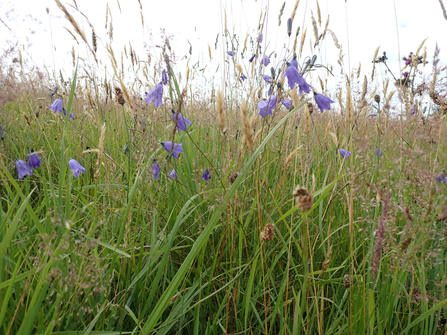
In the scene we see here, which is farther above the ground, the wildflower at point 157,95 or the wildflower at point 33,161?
the wildflower at point 157,95

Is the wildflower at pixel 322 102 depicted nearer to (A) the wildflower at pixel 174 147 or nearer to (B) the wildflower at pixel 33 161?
(A) the wildflower at pixel 174 147

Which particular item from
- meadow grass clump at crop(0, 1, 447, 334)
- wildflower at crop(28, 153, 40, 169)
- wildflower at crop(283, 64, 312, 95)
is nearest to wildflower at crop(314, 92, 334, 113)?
meadow grass clump at crop(0, 1, 447, 334)

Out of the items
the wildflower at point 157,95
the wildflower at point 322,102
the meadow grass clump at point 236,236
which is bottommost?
the meadow grass clump at point 236,236

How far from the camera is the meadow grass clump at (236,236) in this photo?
0.74 metres

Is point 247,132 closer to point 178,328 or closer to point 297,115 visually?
point 178,328

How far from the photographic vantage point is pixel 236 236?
4.07 feet

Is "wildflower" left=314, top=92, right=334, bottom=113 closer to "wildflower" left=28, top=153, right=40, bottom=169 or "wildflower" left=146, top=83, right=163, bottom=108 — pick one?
"wildflower" left=146, top=83, right=163, bottom=108

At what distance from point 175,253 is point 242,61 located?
5.57 ft

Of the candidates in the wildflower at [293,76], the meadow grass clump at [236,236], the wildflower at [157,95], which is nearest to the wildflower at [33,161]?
the meadow grass clump at [236,236]

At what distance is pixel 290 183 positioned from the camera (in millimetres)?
1776

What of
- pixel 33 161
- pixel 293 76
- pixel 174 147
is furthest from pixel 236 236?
pixel 33 161

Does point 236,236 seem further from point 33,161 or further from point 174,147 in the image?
point 33,161

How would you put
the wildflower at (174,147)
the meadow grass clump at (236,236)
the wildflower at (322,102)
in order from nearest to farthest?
the meadow grass clump at (236,236) < the wildflower at (174,147) < the wildflower at (322,102)

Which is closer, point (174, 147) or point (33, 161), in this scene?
point (174, 147)
